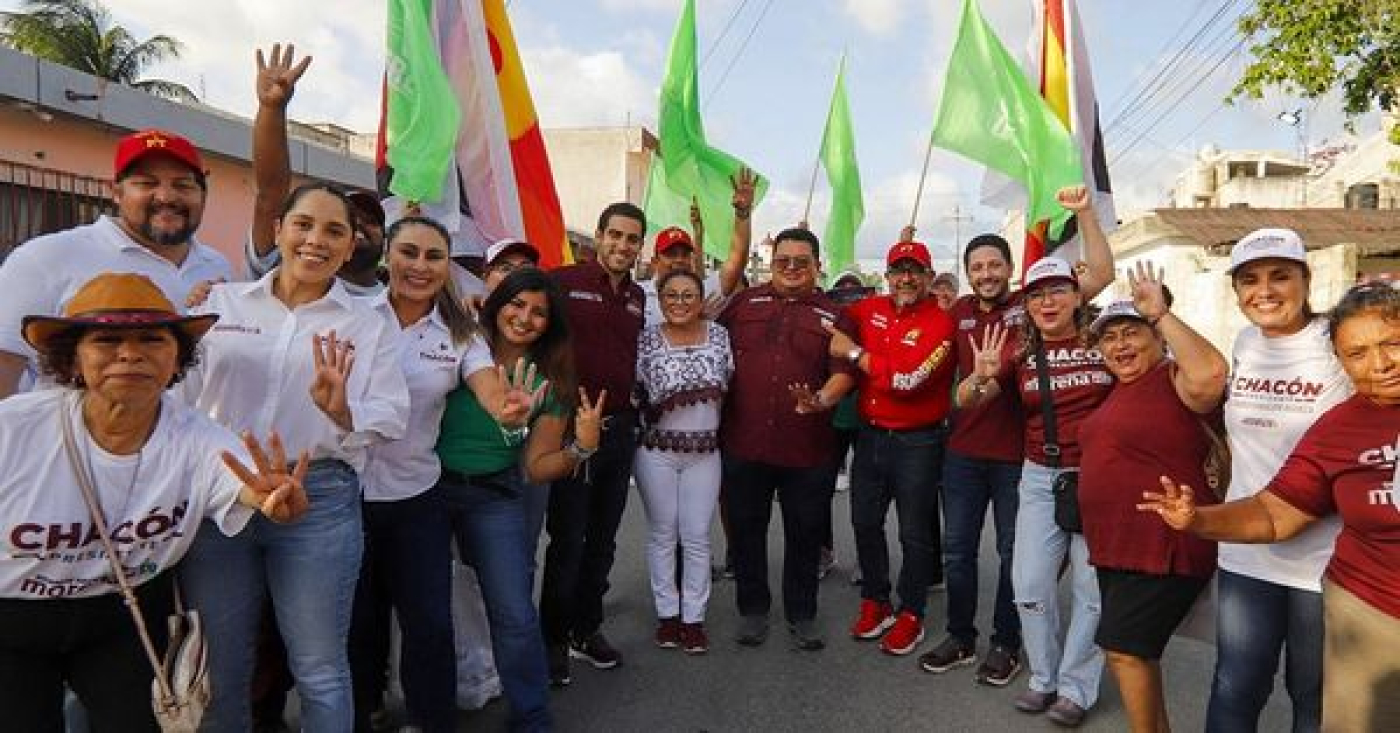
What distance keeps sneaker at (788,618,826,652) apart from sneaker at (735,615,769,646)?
0.16 meters

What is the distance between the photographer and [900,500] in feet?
16.5

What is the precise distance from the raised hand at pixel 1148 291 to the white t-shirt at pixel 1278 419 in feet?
1.01

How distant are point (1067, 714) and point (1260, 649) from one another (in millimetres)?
1230

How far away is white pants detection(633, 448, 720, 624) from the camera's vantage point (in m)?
4.91

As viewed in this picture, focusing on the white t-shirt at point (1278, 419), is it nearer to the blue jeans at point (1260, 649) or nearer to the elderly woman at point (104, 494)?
the blue jeans at point (1260, 649)

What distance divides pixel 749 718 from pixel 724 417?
1595 millimetres

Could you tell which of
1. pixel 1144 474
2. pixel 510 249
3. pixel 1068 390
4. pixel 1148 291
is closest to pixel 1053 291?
pixel 1068 390

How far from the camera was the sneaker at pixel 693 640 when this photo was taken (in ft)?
16.2

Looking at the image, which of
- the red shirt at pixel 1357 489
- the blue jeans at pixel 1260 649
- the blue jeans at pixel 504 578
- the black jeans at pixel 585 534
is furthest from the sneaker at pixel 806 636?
the red shirt at pixel 1357 489

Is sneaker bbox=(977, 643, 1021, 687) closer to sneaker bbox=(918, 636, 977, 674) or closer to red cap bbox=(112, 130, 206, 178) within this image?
sneaker bbox=(918, 636, 977, 674)

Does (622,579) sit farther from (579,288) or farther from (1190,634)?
(1190,634)

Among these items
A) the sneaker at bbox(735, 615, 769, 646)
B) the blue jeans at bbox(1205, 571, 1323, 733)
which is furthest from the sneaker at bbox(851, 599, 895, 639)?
the blue jeans at bbox(1205, 571, 1323, 733)

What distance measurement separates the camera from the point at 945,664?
4.79m

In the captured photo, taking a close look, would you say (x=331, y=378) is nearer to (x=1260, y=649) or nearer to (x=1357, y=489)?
(x=1357, y=489)
